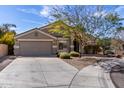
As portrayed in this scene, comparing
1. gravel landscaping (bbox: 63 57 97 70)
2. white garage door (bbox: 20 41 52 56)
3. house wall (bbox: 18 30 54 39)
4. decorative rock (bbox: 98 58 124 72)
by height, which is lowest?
decorative rock (bbox: 98 58 124 72)

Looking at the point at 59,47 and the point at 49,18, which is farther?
the point at 59,47

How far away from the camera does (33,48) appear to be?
33.6 meters

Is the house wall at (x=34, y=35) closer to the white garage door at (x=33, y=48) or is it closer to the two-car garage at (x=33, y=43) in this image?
the two-car garage at (x=33, y=43)

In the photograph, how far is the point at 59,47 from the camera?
3491cm

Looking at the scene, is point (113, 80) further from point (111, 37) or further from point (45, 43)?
point (45, 43)

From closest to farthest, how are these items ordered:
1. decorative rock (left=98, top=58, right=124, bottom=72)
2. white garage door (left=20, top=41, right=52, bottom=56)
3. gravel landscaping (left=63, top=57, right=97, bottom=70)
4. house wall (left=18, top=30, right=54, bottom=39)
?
decorative rock (left=98, top=58, right=124, bottom=72)
gravel landscaping (left=63, top=57, right=97, bottom=70)
white garage door (left=20, top=41, right=52, bottom=56)
house wall (left=18, top=30, right=54, bottom=39)

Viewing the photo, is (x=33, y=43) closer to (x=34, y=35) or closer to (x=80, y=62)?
(x=34, y=35)

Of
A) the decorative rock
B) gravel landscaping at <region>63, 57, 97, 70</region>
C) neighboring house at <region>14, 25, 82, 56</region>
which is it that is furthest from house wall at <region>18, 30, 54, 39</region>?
the decorative rock

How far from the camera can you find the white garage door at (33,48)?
110ft

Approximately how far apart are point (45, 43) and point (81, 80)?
73.5ft

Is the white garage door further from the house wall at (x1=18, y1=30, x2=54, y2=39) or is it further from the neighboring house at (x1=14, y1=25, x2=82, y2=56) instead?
the house wall at (x1=18, y1=30, x2=54, y2=39)

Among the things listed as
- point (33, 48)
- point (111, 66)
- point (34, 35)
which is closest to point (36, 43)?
point (33, 48)

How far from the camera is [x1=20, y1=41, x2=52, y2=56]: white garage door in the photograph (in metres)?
33.5
